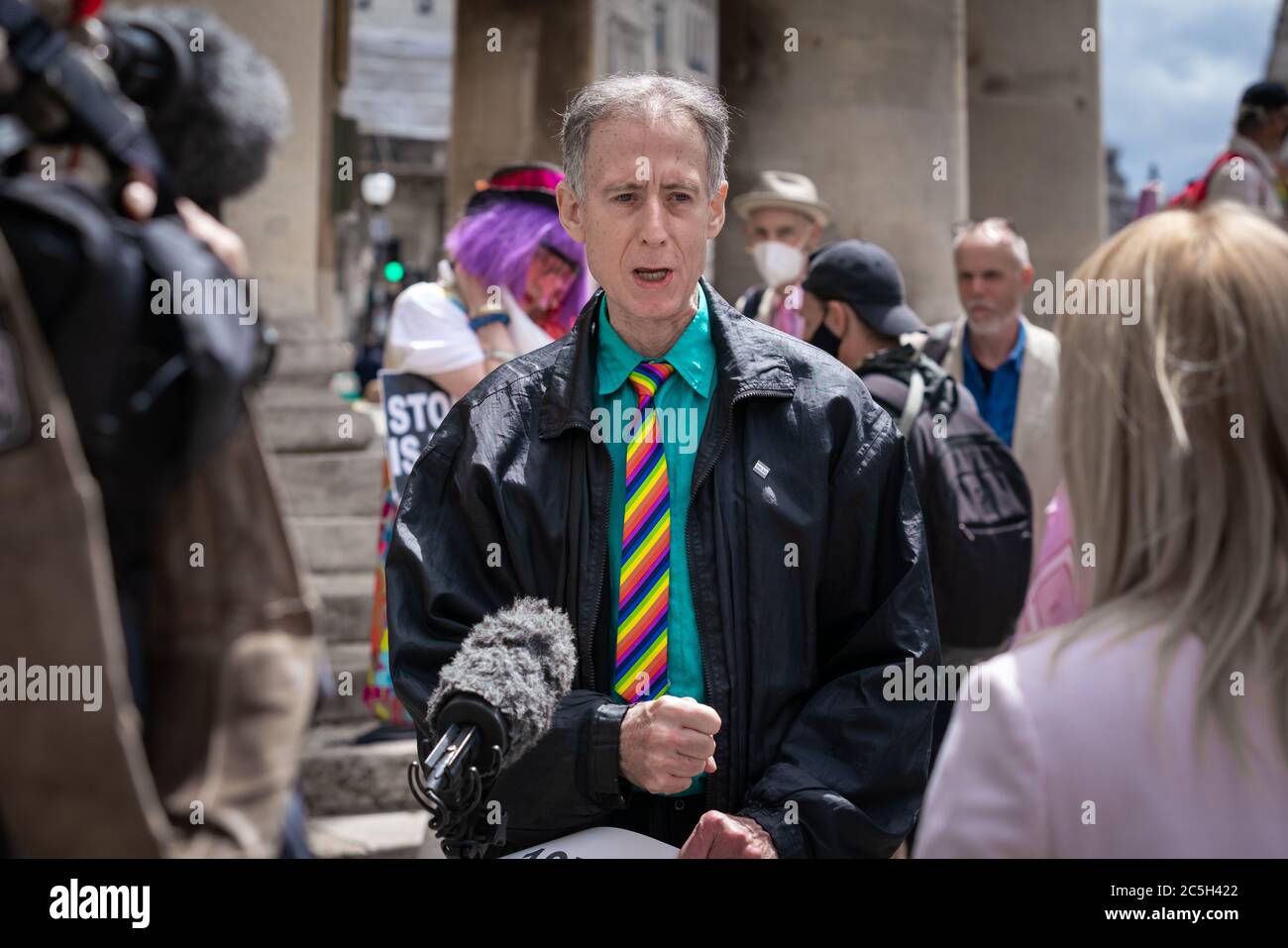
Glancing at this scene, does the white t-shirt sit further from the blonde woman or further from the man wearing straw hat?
the blonde woman

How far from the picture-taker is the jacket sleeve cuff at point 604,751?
2.25 metres

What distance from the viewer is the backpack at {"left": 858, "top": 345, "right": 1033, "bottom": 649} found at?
13.0 ft

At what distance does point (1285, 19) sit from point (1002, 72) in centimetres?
247

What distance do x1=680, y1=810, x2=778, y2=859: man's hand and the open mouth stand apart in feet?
2.83

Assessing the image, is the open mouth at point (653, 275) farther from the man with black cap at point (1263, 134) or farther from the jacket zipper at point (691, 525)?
the man with black cap at point (1263, 134)

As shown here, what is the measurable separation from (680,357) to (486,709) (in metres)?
0.71

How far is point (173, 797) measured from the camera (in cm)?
308

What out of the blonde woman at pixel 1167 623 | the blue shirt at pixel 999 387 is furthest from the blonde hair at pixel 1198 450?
the blue shirt at pixel 999 387

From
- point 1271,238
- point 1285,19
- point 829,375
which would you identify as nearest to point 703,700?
point 829,375

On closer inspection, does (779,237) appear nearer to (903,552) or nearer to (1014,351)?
(1014,351)

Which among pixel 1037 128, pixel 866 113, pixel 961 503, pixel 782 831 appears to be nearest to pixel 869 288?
pixel 961 503

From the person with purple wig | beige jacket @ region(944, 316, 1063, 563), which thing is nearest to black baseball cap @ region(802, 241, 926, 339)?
beige jacket @ region(944, 316, 1063, 563)

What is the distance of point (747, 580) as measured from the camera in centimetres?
237

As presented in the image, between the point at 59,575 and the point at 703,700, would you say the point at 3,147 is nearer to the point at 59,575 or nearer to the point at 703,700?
the point at 59,575
